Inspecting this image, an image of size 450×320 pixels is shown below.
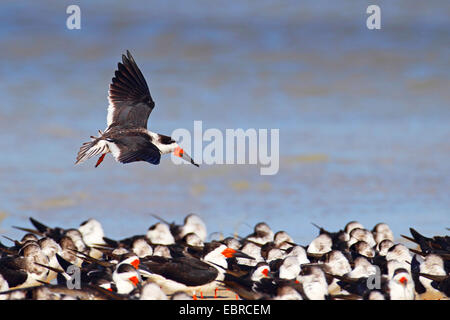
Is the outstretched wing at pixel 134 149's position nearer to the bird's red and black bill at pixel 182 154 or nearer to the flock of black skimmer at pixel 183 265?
the flock of black skimmer at pixel 183 265

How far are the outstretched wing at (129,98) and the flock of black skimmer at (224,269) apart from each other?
2263 mm

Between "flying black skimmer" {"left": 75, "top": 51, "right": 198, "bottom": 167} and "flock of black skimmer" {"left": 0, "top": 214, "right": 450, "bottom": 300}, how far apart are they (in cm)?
172

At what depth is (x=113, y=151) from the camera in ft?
48.1

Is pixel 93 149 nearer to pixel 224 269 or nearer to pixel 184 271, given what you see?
pixel 184 271

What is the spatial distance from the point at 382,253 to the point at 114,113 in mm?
6157

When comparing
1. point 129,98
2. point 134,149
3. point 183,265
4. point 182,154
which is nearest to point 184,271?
point 183,265

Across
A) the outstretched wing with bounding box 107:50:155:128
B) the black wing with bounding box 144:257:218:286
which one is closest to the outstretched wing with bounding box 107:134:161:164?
the outstretched wing with bounding box 107:50:155:128

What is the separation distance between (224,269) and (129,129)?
2.91m

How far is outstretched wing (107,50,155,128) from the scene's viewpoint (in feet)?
53.4

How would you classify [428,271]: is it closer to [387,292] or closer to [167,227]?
[387,292]

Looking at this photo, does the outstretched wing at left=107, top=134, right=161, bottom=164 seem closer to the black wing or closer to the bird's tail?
the bird's tail

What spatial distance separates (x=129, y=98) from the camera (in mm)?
16625

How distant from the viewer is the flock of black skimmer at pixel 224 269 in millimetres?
13875
